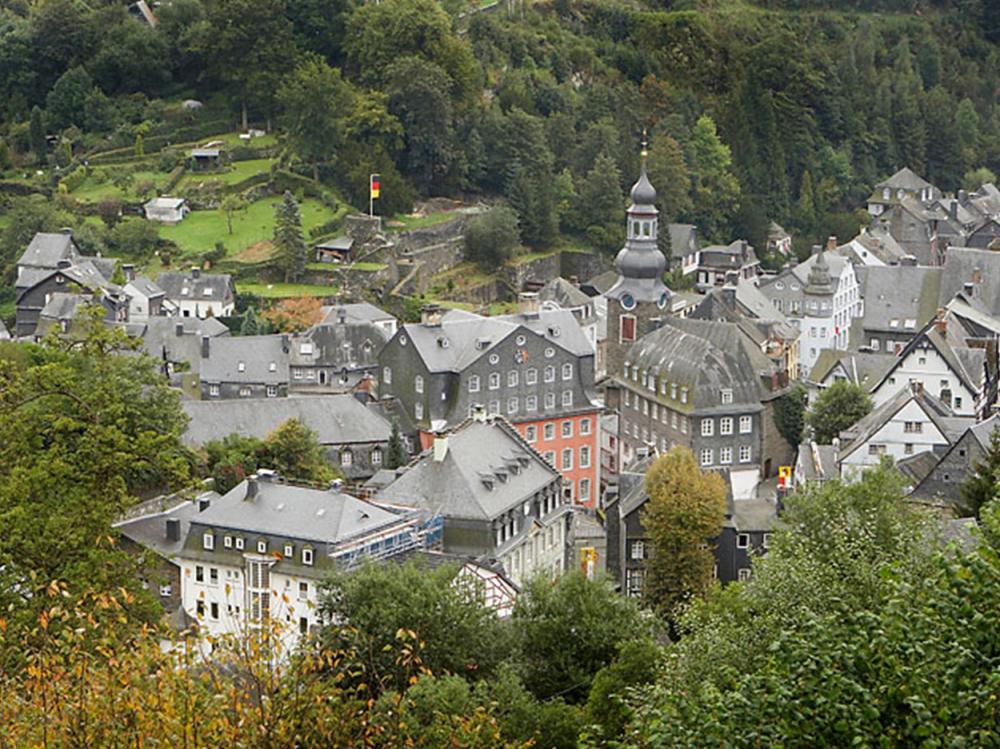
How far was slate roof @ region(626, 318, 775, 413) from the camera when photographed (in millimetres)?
59156

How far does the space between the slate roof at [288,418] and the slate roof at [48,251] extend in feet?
67.4

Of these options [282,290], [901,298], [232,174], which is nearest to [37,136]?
[232,174]

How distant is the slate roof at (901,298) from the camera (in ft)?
245

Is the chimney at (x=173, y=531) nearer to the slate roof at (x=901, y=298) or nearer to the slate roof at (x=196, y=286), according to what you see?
the slate roof at (x=196, y=286)

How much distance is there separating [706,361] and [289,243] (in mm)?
21880

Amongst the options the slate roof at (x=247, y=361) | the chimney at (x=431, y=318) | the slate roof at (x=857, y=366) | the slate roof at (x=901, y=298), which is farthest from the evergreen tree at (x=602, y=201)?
the slate roof at (x=247, y=361)

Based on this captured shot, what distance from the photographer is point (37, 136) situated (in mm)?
84438

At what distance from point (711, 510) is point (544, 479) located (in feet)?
15.1

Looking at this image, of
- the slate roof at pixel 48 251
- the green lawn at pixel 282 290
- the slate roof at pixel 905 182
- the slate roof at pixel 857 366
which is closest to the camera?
the slate roof at pixel 857 366

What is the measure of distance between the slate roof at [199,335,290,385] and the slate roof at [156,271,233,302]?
944 centimetres

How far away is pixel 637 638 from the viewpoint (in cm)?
3331

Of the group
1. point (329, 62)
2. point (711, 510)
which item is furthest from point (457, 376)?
point (329, 62)

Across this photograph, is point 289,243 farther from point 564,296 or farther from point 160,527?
point 160,527

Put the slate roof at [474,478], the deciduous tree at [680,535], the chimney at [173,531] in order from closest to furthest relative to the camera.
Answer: the chimney at [173,531] < the slate roof at [474,478] < the deciduous tree at [680,535]
